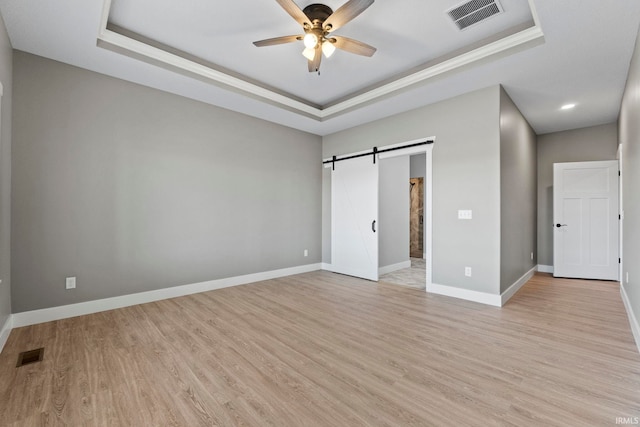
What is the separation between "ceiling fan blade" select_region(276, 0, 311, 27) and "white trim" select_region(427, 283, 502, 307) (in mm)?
3654

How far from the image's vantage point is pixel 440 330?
2.85 m

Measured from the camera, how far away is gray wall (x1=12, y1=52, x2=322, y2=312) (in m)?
2.97

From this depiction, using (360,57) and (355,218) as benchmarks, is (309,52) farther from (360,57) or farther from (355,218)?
(355,218)

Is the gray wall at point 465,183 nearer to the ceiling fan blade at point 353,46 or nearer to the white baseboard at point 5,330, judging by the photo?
the ceiling fan blade at point 353,46

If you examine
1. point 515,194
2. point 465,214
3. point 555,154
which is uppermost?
point 555,154

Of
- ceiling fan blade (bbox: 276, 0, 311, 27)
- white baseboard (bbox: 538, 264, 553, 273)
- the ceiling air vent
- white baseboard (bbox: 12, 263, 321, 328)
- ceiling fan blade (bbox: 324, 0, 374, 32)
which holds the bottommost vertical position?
white baseboard (bbox: 538, 264, 553, 273)

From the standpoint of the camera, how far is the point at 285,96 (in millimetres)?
4406

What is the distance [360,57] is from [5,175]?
3.85 m

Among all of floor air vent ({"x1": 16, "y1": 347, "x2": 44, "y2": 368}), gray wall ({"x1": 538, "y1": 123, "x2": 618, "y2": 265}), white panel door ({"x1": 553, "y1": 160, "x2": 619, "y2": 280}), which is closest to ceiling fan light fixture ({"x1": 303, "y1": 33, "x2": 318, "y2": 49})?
floor air vent ({"x1": 16, "y1": 347, "x2": 44, "y2": 368})

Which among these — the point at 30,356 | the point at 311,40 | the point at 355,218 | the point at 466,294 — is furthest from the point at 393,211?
the point at 30,356

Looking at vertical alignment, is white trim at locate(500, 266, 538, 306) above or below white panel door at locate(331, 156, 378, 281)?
below

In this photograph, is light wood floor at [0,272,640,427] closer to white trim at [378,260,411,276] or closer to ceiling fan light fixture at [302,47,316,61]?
white trim at [378,260,411,276]

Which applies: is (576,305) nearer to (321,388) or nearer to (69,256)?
(321,388)

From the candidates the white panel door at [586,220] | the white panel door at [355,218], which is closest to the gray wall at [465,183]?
the white panel door at [355,218]
